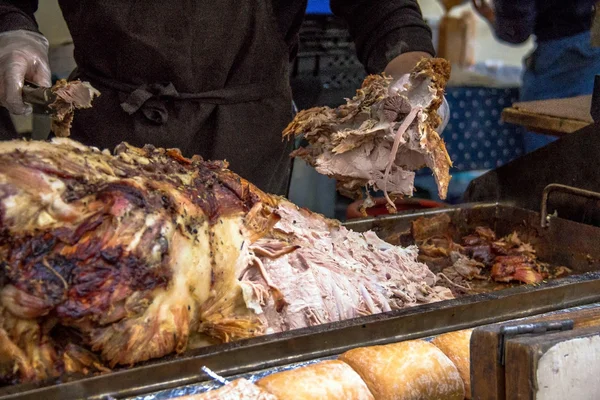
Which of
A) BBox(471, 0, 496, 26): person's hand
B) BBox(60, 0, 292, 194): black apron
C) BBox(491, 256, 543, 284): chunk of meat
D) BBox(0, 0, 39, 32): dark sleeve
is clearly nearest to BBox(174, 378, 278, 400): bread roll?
BBox(491, 256, 543, 284): chunk of meat

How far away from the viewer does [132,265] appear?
6.65 ft

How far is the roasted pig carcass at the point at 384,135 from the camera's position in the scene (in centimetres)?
288

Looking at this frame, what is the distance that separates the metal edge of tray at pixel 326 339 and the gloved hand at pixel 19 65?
1818mm

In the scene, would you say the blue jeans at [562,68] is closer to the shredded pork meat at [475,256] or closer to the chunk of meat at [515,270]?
the shredded pork meat at [475,256]

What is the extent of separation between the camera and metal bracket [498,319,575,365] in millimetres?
1783

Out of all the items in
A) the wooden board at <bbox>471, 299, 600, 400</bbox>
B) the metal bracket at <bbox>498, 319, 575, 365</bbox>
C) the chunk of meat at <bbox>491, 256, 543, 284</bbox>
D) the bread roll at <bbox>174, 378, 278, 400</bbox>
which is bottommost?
the chunk of meat at <bbox>491, 256, 543, 284</bbox>

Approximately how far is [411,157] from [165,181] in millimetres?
1166

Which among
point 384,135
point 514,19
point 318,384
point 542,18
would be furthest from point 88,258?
point 542,18

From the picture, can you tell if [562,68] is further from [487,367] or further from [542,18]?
[487,367]

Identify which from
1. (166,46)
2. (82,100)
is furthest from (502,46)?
(82,100)

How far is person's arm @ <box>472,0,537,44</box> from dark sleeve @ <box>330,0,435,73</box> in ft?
9.97

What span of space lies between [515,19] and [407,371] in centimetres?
545

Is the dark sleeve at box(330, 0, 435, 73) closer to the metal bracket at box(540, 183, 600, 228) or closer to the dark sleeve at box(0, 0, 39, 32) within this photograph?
the metal bracket at box(540, 183, 600, 228)

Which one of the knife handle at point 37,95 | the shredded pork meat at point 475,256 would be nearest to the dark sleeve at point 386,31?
the shredded pork meat at point 475,256
